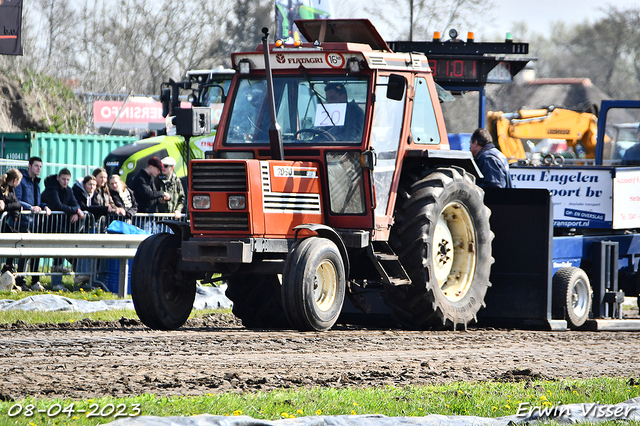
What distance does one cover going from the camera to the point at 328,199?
343 inches

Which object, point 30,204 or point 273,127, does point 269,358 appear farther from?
point 30,204

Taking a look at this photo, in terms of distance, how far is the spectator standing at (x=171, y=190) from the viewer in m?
15.1

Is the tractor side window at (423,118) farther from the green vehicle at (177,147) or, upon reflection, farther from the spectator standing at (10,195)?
the green vehicle at (177,147)

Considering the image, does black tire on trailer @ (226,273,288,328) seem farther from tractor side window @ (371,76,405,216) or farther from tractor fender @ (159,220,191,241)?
tractor side window @ (371,76,405,216)

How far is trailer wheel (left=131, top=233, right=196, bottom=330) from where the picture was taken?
8.44 meters

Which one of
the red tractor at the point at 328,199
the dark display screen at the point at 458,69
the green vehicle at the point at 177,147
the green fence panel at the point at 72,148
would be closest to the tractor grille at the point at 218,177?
the red tractor at the point at 328,199

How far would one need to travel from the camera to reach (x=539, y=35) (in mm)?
56281

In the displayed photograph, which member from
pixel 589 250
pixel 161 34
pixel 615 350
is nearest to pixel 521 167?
pixel 589 250

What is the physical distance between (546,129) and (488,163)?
15.6m

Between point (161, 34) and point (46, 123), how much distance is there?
48.3 feet

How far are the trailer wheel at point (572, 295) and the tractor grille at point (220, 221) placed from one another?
384 centimetres

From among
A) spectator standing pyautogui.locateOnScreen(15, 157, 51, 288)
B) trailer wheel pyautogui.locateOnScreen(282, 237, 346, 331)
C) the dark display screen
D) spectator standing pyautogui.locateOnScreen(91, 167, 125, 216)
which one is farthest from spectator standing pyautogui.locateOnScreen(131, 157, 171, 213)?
trailer wheel pyautogui.locateOnScreen(282, 237, 346, 331)

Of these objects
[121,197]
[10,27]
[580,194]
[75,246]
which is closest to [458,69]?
[580,194]

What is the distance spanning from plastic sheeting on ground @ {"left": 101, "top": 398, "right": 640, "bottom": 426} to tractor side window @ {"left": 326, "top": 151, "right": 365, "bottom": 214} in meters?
3.61
